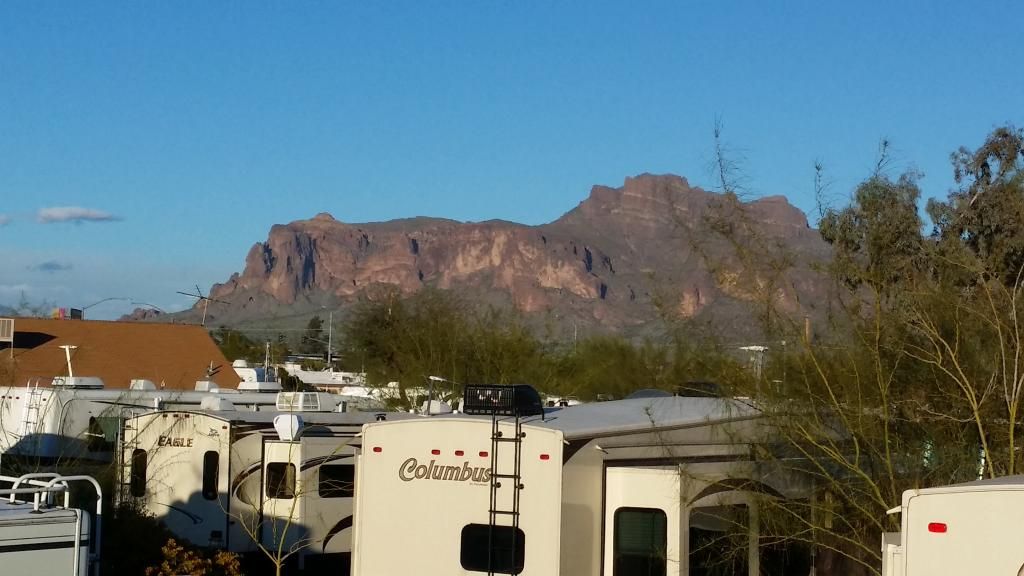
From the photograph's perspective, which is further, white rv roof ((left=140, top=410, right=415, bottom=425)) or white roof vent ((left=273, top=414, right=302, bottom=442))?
white rv roof ((left=140, top=410, right=415, bottom=425))

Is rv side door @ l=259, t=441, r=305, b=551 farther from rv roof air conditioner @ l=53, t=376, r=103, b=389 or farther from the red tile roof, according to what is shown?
the red tile roof

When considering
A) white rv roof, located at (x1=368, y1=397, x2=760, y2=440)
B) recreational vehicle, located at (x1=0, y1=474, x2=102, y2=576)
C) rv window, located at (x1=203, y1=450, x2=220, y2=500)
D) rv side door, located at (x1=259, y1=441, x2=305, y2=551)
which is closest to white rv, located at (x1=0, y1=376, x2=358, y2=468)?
rv window, located at (x1=203, y1=450, x2=220, y2=500)

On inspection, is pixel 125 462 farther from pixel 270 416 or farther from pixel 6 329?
pixel 6 329

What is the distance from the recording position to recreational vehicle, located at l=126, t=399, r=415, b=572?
17984 mm

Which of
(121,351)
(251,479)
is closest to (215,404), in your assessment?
(251,479)

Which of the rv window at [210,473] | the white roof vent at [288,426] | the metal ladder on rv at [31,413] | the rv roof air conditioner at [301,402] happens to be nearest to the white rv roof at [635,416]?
the white roof vent at [288,426]

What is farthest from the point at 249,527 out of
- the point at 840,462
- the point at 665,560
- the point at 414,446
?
the point at 840,462

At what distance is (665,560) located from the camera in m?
11.9

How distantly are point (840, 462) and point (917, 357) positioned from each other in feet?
3.79

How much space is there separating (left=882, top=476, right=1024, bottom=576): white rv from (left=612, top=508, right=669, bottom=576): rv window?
333 cm

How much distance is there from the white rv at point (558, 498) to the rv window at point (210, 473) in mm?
6905

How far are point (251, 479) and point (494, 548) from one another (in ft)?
24.9

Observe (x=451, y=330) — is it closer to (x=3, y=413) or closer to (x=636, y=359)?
(x=636, y=359)

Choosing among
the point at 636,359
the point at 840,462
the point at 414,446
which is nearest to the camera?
the point at 840,462
